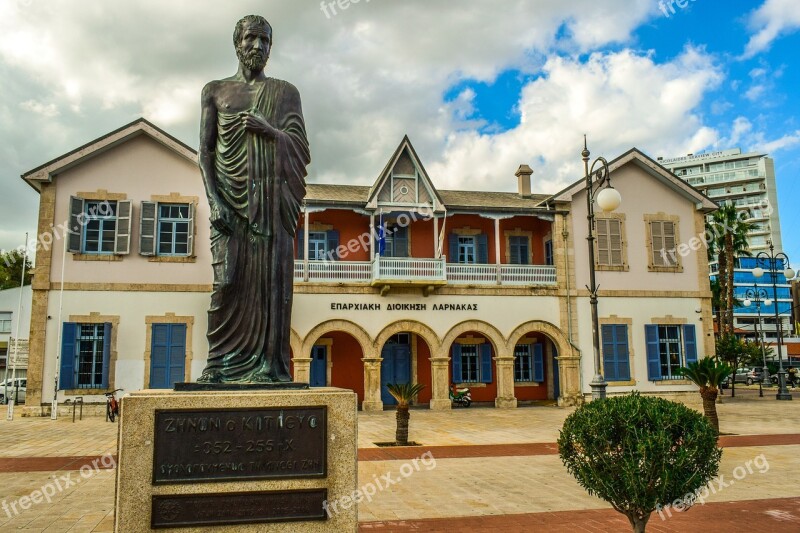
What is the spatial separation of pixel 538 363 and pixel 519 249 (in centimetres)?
427

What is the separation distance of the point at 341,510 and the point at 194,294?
54.8 ft

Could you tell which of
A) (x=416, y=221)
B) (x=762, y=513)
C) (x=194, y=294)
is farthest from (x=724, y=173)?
(x=762, y=513)

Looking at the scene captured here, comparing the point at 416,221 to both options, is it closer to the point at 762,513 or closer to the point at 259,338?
the point at 762,513

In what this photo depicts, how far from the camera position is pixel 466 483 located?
8.48m

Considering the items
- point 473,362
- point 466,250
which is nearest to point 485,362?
point 473,362

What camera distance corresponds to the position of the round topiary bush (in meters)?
4.62

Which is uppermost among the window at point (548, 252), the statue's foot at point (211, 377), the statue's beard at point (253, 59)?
the window at point (548, 252)

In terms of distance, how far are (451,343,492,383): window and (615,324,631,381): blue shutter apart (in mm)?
4448

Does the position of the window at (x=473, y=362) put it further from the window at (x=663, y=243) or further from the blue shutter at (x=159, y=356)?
the blue shutter at (x=159, y=356)

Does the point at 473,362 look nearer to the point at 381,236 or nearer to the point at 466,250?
the point at 466,250

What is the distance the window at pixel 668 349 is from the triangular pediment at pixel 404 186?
881 centimetres

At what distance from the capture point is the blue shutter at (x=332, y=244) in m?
22.5

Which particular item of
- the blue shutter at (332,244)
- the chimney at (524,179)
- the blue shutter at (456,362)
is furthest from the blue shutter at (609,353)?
the blue shutter at (332,244)

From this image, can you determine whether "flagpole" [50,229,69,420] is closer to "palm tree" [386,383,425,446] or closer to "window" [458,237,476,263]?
"palm tree" [386,383,425,446]
